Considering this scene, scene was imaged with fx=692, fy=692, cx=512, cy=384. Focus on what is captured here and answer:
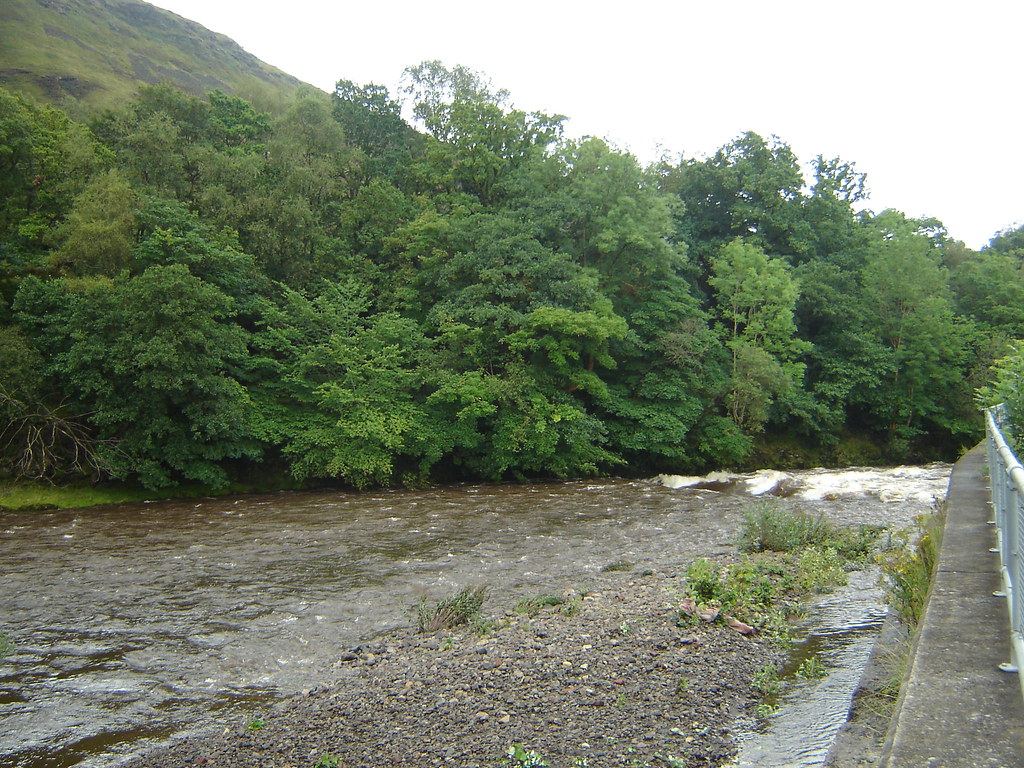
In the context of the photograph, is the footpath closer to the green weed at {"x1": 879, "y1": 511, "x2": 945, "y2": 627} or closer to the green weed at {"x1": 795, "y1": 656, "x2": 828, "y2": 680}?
the green weed at {"x1": 879, "y1": 511, "x2": 945, "y2": 627}

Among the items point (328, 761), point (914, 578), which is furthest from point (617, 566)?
point (328, 761)

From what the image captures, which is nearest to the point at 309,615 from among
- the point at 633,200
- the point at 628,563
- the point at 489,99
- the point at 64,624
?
the point at 64,624

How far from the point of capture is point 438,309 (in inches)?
1206

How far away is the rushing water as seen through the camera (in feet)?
29.2

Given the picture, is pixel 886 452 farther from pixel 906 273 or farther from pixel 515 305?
pixel 515 305

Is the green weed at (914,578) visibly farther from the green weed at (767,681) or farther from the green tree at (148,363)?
the green tree at (148,363)

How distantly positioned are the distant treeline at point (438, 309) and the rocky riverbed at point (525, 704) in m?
18.0

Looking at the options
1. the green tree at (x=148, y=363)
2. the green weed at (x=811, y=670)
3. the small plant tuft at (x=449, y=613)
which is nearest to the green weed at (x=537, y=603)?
the small plant tuft at (x=449, y=613)

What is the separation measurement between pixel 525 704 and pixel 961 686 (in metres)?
4.02

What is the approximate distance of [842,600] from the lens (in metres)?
10.6

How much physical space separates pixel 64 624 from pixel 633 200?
27751 mm

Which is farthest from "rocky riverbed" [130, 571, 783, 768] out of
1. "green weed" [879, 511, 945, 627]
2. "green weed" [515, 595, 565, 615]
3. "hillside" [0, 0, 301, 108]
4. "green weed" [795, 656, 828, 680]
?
"hillside" [0, 0, 301, 108]

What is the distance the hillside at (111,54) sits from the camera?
7988cm

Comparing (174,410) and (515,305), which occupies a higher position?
(515,305)
